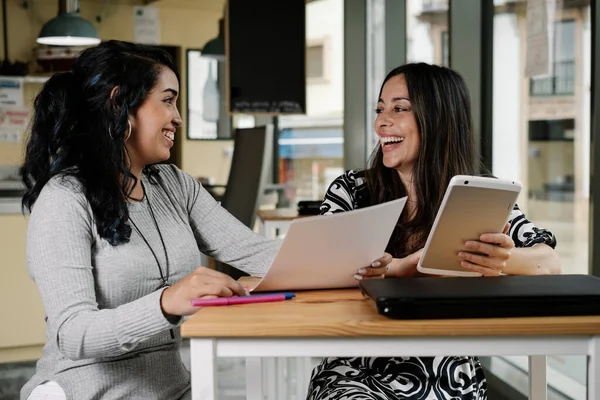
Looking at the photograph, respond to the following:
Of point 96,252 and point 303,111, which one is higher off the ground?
point 303,111

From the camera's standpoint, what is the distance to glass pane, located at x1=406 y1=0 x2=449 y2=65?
409cm

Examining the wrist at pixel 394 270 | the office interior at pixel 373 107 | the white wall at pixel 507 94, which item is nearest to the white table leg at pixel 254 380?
the wrist at pixel 394 270

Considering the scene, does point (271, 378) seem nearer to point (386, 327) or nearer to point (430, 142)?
point (430, 142)

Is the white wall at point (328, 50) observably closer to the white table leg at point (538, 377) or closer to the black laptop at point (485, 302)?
the white table leg at point (538, 377)

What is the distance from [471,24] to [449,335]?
2244 millimetres

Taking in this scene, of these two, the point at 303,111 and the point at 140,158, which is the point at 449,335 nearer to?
the point at 140,158

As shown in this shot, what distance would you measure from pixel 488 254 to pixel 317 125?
20.2 ft

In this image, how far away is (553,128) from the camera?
2803 mm

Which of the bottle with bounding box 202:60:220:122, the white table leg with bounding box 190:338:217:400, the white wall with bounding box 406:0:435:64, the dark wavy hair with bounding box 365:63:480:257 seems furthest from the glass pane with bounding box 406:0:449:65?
the bottle with bounding box 202:60:220:122

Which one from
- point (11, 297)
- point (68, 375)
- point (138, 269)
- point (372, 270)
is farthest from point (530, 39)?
point (11, 297)

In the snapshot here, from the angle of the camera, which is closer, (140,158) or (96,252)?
(96,252)

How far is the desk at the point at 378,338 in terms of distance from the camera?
42.5 inches

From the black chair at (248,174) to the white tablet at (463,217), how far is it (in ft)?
5.92

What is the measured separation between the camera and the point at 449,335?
3.57ft
